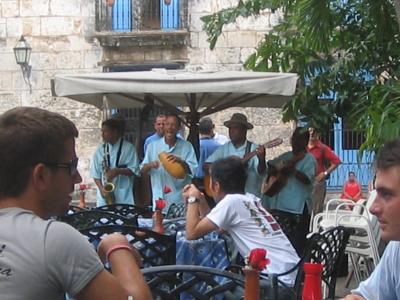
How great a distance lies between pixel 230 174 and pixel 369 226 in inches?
95.3

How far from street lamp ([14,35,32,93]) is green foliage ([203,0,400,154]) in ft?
29.4

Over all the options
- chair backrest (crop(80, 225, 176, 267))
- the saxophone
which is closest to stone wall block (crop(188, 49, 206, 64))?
the saxophone

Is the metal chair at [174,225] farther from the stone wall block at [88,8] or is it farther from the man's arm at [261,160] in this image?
the stone wall block at [88,8]

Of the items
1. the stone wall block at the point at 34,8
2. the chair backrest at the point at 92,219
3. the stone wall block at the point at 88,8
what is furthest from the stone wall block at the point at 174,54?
the chair backrest at the point at 92,219

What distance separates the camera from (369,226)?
7.10m

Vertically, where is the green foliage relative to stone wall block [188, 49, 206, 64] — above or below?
above

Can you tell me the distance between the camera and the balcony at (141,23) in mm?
17141

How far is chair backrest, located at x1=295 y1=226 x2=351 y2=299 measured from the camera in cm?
459

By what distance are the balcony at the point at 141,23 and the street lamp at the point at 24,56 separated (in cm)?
144

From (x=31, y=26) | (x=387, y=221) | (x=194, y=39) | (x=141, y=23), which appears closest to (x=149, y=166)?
(x=387, y=221)

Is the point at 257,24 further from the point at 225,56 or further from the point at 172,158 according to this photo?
the point at 172,158

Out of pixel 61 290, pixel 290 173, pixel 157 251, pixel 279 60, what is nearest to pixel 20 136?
pixel 61 290

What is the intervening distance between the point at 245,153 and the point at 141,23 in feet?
32.5

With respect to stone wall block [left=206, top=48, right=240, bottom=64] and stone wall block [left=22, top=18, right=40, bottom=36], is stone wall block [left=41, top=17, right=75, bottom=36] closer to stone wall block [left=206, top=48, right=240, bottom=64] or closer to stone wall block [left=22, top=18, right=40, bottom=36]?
stone wall block [left=22, top=18, right=40, bottom=36]
